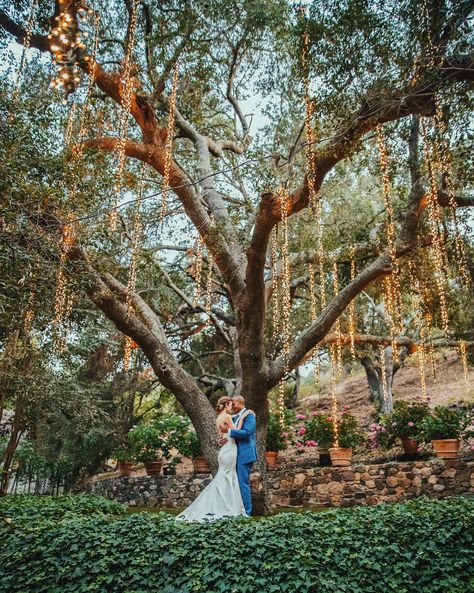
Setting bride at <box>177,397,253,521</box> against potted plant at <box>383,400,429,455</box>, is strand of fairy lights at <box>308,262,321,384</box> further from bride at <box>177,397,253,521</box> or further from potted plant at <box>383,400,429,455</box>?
bride at <box>177,397,253,521</box>

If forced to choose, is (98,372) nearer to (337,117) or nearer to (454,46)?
(337,117)

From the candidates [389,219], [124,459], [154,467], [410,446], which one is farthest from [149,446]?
[389,219]

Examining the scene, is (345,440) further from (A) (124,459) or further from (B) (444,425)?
(A) (124,459)

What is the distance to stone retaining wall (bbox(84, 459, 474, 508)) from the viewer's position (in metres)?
7.42

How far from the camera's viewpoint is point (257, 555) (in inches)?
140

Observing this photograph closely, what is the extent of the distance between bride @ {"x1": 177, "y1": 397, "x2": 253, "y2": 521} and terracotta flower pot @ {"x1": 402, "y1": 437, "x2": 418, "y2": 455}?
4089mm

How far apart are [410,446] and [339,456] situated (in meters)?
1.28

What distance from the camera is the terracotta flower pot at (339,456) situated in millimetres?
8742

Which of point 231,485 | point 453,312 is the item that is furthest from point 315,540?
point 453,312

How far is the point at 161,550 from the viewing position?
3703 mm

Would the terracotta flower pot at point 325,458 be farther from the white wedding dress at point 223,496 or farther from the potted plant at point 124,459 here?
the potted plant at point 124,459

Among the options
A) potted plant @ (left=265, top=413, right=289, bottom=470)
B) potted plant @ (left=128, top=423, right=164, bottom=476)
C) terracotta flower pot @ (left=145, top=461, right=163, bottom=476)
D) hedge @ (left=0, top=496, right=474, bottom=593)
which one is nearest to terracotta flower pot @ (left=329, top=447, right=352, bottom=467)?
potted plant @ (left=265, top=413, right=289, bottom=470)

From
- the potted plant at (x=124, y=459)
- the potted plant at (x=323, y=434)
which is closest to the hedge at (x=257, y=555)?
the potted plant at (x=323, y=434)

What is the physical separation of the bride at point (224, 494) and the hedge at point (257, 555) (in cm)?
142
